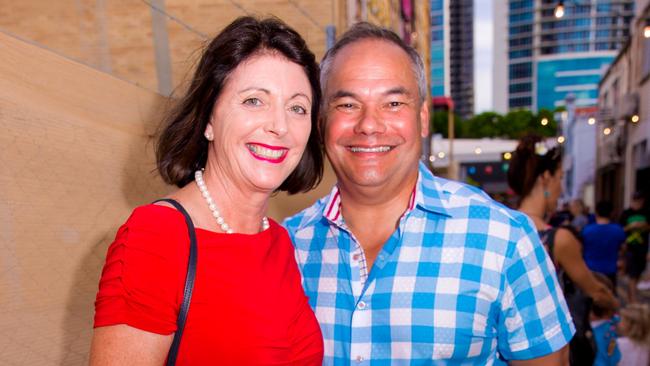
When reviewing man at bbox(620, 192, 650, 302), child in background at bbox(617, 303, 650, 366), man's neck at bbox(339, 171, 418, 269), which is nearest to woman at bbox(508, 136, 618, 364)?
child in background at bbox(617, 303, 650, 366)

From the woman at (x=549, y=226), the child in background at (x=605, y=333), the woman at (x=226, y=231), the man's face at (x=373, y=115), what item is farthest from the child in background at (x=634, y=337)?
the woman at (x=226, y=231)

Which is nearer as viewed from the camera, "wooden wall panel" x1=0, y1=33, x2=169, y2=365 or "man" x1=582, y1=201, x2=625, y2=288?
"wooden wall panel" x1=0, y1=33, x2=169, y2=365

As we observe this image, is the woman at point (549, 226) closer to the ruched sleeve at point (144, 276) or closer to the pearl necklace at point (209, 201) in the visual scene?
the pearl necklace at point (209, 201)

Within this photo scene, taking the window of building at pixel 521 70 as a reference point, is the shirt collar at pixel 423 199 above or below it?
below

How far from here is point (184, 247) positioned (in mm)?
1339

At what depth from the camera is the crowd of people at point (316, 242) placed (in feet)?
4.25

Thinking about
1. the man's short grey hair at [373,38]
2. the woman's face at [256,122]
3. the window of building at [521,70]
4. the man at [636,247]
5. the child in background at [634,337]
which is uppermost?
the window of building at [521,70]

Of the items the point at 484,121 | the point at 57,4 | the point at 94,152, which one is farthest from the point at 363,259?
the point at 484,121

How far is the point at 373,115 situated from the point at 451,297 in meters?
0.77

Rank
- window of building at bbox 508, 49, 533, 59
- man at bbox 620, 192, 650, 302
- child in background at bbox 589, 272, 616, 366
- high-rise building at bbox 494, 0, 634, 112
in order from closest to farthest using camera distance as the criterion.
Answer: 1. child in background at bbox 589, 272, 616, 366
2. man at bbox 620, 192, 650, 302
3. high-rise building at bbox 494, 0, 634, 112
4. window of building at bbox 508, 49, 533, 59

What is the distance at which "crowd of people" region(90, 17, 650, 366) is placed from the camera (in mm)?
1297

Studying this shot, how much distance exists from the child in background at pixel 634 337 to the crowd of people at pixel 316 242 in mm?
2410

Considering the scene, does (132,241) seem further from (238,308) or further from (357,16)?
(357,16)

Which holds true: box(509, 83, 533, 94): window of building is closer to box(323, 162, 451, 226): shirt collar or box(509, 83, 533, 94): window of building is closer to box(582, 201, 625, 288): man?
box(582, 201, 625, 288): man
